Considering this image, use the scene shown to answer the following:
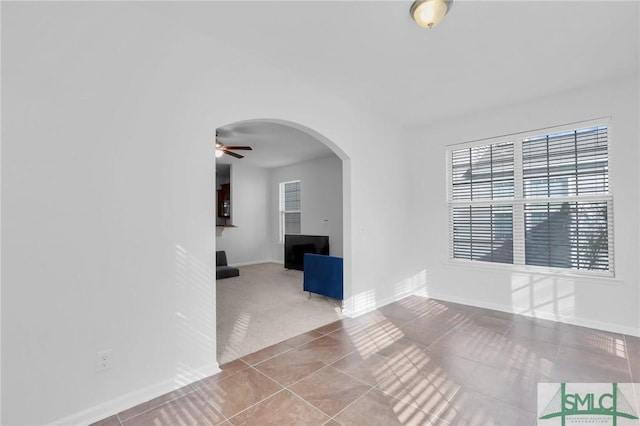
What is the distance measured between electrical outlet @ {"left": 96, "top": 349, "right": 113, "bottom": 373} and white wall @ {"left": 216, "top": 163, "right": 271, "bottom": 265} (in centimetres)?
585

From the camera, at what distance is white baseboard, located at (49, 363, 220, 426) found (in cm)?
178

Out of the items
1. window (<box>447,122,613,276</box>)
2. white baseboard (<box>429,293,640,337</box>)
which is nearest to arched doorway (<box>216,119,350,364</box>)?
white baseboard (<box>429,293,640,337</box>)

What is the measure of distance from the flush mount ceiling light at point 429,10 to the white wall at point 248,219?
6538mm

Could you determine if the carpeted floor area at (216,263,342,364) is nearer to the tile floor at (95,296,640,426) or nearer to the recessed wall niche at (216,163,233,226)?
the tile floor at (95,296,640,426)

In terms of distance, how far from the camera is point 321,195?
7410 mm

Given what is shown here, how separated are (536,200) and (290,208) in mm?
5921

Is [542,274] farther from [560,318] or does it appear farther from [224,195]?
[224,195]

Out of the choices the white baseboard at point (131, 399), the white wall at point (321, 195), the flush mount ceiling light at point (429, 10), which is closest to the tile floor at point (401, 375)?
the white baseboard at point (131, 399)

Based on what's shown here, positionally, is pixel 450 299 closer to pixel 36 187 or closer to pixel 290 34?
pixel 290 34

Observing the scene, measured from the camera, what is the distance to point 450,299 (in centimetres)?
440

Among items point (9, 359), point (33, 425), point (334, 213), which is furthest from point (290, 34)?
point (334, 213)

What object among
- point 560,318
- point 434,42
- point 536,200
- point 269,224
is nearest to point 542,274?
point 560,318

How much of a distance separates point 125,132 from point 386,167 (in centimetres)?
332

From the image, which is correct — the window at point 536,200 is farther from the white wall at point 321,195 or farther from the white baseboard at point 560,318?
the white wall at point 321,195
